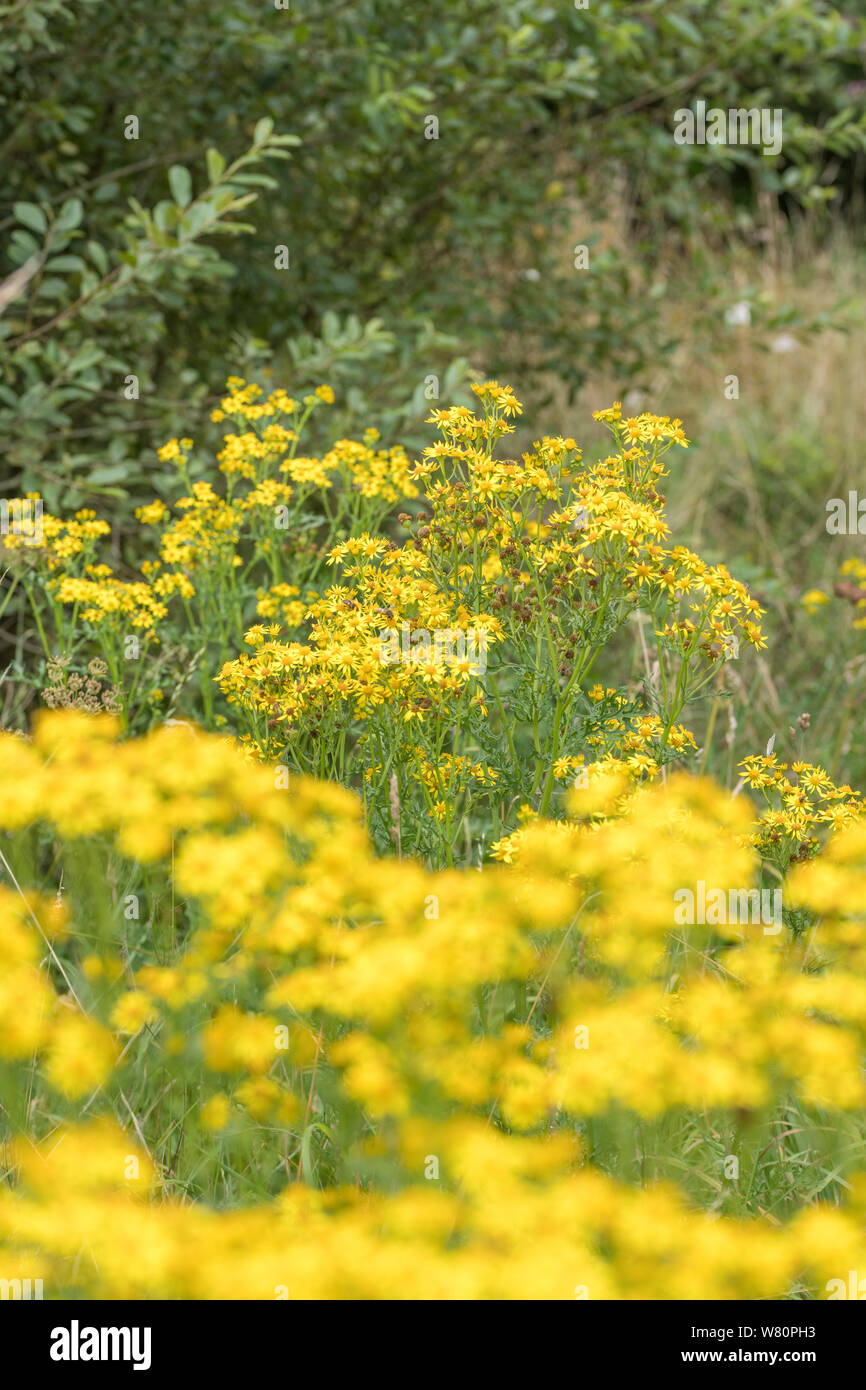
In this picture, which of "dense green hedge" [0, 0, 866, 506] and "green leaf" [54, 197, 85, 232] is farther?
"dense green hedge" [0, 0, 866, 506]

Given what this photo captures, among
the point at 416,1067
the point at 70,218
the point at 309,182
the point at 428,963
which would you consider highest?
the point at 309,182

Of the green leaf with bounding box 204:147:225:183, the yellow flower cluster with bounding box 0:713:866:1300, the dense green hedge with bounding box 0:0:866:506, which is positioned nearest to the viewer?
the yellow flower cluster with bounding box 0:713:866:1300

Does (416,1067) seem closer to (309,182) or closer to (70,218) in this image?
(70,218)

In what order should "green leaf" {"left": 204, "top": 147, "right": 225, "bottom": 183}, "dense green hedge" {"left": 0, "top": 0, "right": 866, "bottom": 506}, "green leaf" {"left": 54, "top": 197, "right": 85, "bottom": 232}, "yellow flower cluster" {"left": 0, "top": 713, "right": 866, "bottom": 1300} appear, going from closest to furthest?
"yellow flower cluster" {"left": 0, "top": 713, "right": 866, "bottom": 1300}
"green leaf" {"left": 204, "top": 147, "right": 225, "bottom": 183}
"green leaf" {"left": 54, "top": 197, "right": 85, "bottom": 232}
"dense green hedge" {"left": 0, "top": 0, "right": 866, "bottom": 506}

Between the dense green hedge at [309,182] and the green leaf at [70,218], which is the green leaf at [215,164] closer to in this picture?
the dense green hedge at [309,182]

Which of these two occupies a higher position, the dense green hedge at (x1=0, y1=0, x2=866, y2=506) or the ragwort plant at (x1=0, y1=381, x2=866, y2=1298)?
the dense green hedge at (x1=0, y1=0, x2=866, y2=506)

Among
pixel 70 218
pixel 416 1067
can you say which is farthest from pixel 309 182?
pixel 416 1067

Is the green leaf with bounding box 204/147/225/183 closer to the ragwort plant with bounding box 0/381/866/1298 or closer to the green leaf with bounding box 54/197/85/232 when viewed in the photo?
the green leaf with bounding box 54/197/85/232

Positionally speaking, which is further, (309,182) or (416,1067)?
(309,182)

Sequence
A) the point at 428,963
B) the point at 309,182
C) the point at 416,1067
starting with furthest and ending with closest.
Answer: the point at 309,182, the point at 416,1067, the point at 428,963

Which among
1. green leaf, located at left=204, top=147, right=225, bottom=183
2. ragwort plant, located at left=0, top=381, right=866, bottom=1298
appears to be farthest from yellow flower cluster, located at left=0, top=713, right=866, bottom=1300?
green leaf, located at left=204, top=147, right=225, bottom=183

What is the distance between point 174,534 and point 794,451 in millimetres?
3956

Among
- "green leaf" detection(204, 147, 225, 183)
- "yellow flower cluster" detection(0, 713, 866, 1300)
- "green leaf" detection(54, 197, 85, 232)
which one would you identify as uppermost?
"green leaf" detection(204, 147, 225, 183)

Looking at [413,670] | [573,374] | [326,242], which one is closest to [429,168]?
[326,242]
